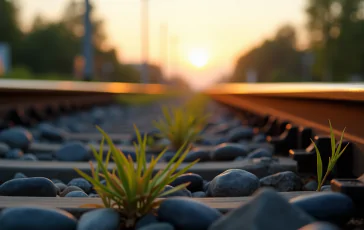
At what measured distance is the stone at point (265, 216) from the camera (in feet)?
4.83

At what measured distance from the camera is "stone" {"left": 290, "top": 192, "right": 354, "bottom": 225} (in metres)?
1.74

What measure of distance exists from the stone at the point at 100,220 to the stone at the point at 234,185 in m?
0.68

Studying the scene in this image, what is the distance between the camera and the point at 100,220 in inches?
66.6

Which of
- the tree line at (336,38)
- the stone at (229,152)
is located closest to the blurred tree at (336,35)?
the tree line at (336,38)

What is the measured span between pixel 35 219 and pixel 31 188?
0.65 m

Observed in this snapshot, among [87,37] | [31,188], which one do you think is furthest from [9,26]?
[31,188]

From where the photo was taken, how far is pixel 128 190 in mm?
1799

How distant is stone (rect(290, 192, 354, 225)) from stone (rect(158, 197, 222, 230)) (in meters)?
0.29

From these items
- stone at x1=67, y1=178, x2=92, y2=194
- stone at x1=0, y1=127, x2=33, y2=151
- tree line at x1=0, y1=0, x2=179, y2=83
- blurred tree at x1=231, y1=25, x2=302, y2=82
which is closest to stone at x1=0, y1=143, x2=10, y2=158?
stone at x1=0, y1=127, x2=33, y2=151

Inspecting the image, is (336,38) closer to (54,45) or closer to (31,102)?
(54,45)

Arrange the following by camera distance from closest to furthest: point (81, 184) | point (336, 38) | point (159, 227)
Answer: point (159, 227) → point (81, 184) → point (336, 38)

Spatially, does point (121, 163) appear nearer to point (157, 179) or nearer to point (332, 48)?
point (157, 179)

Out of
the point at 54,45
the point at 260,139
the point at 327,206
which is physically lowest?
the point at 260,139

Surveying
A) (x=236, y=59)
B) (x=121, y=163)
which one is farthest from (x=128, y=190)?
(x=236, y=59)
